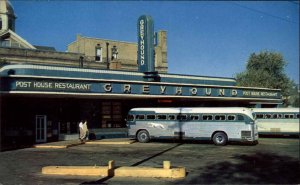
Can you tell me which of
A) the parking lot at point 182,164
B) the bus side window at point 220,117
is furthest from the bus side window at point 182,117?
the parking lot at point 182,164

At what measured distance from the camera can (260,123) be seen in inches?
1298

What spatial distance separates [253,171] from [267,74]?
62.6 metres

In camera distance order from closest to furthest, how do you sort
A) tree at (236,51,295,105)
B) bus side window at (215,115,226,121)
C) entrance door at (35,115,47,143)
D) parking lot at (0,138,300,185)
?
parking lot at (0,138,300,185) < bus side window at (215,115,226,121) < entrance door at (35,115,47,143) < tree at (236,51,295,105)

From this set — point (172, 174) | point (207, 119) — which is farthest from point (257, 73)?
point (172, 174)

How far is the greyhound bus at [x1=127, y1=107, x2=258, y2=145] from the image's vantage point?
25203 mm

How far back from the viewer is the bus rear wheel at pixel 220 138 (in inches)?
1013

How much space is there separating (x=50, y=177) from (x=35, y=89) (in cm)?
1131

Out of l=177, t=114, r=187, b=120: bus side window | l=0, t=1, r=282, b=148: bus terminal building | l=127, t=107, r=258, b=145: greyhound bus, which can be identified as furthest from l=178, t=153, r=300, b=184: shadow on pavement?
l=0, t=1, r=282, b=148: bus terminal building

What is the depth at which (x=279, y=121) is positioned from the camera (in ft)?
104

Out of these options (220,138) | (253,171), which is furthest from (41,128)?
(253,171)

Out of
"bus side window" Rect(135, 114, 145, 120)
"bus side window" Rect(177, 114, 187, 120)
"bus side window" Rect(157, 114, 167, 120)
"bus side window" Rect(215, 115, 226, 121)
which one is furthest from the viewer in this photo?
"bus side window" Rect(135, 114, 145, 120)

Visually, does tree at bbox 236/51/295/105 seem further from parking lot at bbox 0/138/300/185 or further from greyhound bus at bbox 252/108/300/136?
parking lot at bbox 0/138/300/185

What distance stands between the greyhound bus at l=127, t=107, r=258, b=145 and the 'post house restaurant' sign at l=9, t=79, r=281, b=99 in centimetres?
222

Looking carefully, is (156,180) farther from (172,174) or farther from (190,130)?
(190,130)
